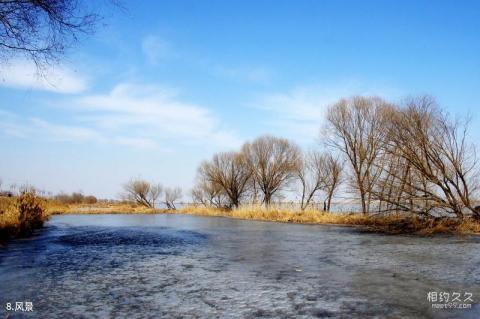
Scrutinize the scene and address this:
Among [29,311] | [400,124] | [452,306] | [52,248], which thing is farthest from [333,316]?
[400,124]

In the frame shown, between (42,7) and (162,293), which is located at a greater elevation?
→ (42,7)

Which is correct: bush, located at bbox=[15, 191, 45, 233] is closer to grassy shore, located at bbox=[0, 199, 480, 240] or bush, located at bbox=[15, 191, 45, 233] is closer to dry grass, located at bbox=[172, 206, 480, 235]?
grassy shore, located at bbox=[0, 199, 480, 240]

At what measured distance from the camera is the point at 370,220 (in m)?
20.8

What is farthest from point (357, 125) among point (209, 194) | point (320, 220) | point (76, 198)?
point (76, 198)

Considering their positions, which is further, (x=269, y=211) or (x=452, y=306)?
(x=269, y=211)

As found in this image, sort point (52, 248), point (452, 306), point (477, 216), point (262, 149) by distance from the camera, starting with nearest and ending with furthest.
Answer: point (452, 306) < point (52, 248) < point (477, 216) < point (262, 149)

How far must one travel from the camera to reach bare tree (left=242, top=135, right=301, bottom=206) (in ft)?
140

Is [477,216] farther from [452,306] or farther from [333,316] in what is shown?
[333,316]

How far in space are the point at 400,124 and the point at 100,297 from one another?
50.5 feet

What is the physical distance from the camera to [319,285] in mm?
5980

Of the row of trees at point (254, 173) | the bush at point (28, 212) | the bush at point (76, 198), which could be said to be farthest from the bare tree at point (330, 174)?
the bush at point (76, 198)
